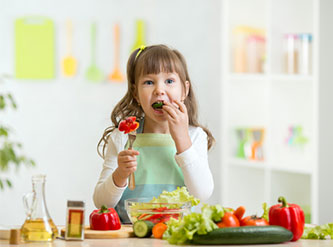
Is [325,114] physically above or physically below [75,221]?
above

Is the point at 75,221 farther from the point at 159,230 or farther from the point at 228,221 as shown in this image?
the point at 228,221

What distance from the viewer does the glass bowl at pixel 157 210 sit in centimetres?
175

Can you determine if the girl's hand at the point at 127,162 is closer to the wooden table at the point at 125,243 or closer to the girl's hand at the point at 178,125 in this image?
the girl's hand at the point at 178,125

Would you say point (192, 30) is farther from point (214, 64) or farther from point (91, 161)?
point (91, 161)

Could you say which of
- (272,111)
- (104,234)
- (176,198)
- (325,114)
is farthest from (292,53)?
(104,234)

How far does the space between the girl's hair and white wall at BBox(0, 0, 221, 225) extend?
7.63 feet

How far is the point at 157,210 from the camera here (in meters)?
1.75

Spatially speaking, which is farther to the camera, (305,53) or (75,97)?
(75,97)

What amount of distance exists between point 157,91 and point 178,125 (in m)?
0.15

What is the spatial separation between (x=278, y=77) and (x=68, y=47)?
1.66 metres

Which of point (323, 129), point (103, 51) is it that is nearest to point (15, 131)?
point (103, 51)

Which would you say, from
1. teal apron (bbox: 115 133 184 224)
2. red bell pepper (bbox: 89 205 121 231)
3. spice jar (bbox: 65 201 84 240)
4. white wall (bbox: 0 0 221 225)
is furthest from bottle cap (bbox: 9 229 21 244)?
white wall (bbox: 0 0 221 225)

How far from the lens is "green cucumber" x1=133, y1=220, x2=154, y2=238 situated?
1706mm

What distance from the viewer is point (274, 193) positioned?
4473 mm
